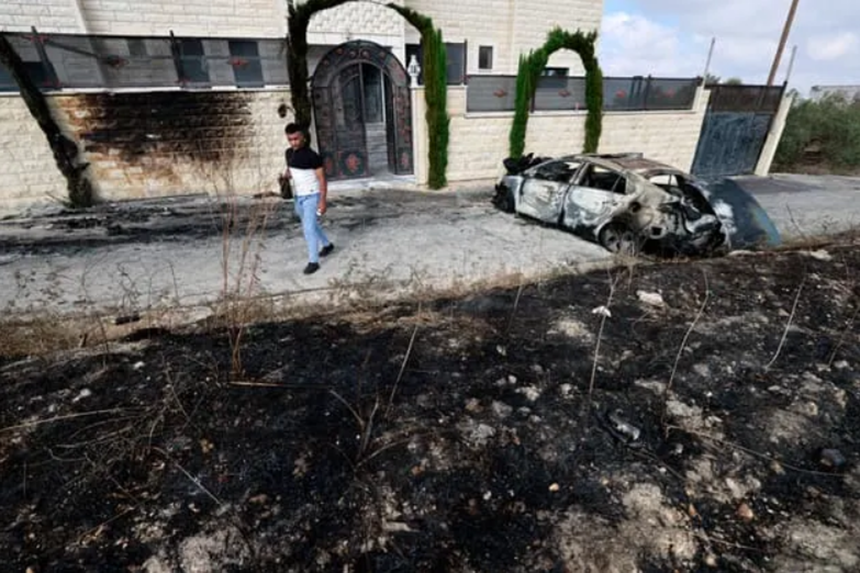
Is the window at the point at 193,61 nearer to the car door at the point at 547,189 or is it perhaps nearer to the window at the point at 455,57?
the car door at the point at 547,189

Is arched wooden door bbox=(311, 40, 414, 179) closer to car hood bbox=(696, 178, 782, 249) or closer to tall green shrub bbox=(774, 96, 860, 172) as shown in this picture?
car hood bbox=(696, 178, 782, 249)

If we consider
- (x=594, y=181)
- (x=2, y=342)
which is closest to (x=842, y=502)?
(x=594, y=181)

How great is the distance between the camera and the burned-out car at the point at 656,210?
5402 mm

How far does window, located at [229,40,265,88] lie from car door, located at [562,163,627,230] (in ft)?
21.8

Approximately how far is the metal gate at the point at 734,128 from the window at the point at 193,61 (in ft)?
44.3

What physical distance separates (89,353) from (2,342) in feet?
2.98

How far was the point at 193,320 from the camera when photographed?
3959 mm

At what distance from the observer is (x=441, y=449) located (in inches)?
95.4

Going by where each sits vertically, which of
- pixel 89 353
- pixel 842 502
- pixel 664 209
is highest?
pixel 664 209

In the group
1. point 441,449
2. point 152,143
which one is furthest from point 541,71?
point 441,449

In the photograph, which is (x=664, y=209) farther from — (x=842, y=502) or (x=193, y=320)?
(x=193, y=320)

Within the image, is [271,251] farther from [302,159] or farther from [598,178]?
[598,178]

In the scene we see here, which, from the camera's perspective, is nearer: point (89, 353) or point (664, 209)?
point (89, 353)

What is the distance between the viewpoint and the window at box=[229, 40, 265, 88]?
7.89 m
